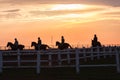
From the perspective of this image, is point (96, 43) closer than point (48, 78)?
No

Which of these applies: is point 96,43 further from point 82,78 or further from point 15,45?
point 82,78

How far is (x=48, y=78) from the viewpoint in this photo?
915 inches

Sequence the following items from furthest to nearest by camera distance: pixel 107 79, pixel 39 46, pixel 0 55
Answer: pixel 39 46
pixel 0 55
pixel 107 79

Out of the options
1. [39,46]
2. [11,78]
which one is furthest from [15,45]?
[11,78]

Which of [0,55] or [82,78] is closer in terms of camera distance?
[82,78]

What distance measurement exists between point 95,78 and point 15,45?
26431 millimetres

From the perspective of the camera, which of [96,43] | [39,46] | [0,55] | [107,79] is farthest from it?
[96,43]

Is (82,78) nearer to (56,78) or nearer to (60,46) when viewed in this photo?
(56,78)

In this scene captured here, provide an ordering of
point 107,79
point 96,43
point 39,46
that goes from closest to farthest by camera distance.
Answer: point 107,79 → point 39,46 → point 96,43

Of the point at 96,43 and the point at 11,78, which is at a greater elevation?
the point at 96,43

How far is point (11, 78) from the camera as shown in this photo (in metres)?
23.8

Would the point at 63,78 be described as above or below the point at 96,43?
below

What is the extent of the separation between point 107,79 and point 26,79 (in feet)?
13.5

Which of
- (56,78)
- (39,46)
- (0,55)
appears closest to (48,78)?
(56,78)
